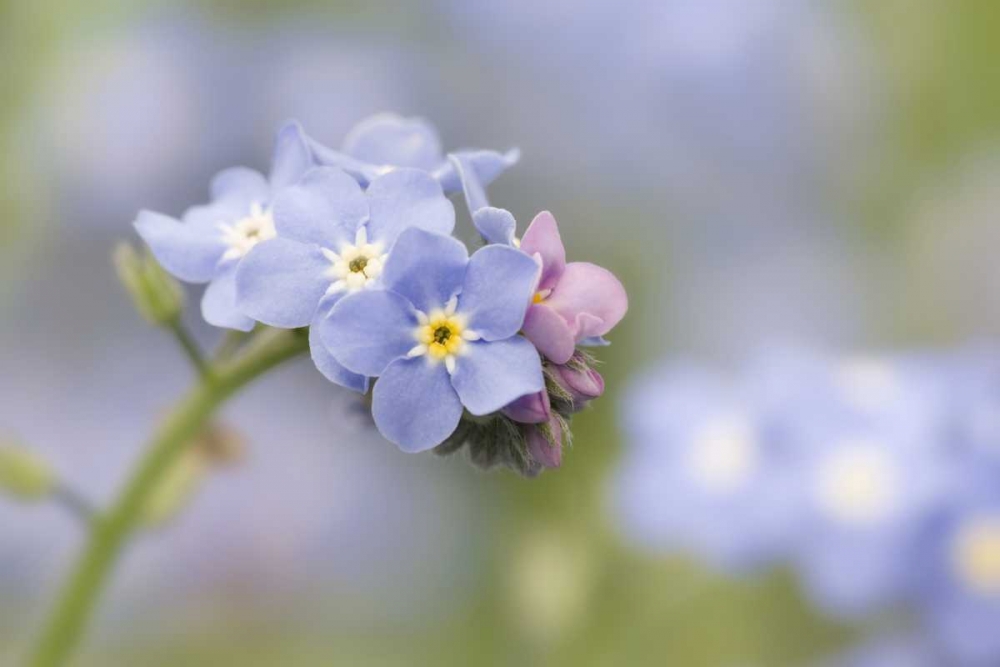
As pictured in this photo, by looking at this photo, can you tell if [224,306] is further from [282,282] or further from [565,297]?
[565,297]

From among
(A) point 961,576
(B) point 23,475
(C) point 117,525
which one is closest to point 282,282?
(C) point 117,525

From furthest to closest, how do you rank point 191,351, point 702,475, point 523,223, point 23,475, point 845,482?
1. point 523,223
2. point 702,475
3. point 845,482
4. point 23,475
5. point 191,351

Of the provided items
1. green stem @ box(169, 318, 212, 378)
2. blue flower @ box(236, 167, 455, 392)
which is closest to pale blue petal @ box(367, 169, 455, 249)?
blue flower @ box(236, 167, 455, 392)

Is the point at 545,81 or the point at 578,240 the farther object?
the point at 545,81

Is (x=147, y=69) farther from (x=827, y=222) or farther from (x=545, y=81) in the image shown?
(x=827, y=222)

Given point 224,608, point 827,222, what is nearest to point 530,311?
point 224,608

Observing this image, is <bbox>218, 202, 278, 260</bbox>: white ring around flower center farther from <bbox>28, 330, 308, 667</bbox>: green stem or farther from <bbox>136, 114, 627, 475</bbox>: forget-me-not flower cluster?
<bbox>28, 330, 308, 667</bbox>: green stem
